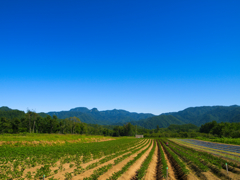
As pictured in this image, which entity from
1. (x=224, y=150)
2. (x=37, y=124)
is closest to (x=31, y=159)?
(x=224, y=150)

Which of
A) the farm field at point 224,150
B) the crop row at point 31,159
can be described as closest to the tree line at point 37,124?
the crop row at point 31,159

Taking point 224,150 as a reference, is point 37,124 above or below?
above

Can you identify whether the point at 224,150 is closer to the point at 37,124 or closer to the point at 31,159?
the point at 31,159

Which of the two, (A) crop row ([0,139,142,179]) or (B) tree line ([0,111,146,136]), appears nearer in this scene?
(A) crop row ([0,139,142,179])

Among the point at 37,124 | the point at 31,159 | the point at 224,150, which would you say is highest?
the point at 31,159

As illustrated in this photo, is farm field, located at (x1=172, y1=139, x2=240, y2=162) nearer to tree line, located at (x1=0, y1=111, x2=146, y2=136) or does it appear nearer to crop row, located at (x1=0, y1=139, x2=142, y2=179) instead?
crop row, located at (x1=0, y1=139, x2=142, y2=179)

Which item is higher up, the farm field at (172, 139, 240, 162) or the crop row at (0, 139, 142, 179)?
the crop row at (0, 139, 142, 179)

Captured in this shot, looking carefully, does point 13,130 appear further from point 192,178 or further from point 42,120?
point 192,178

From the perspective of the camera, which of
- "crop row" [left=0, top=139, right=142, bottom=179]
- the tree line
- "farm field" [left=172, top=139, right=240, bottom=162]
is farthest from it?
the tree line

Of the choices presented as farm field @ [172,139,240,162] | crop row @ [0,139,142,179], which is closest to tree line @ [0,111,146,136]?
crop row @ [0,139,142,179]

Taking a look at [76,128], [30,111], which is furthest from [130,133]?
[30,111]

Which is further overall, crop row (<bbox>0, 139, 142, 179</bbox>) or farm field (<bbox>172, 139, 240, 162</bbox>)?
farm field (<bbox>172, 139, 240, 162</bbox>)

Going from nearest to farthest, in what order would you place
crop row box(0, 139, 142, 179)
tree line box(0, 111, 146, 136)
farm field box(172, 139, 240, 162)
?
crop row box(0, 139, 142, 179) < farm field box(172, 139, 240, 162) < tree line box(0, 111, 146, 136)

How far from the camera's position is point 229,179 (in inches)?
490
